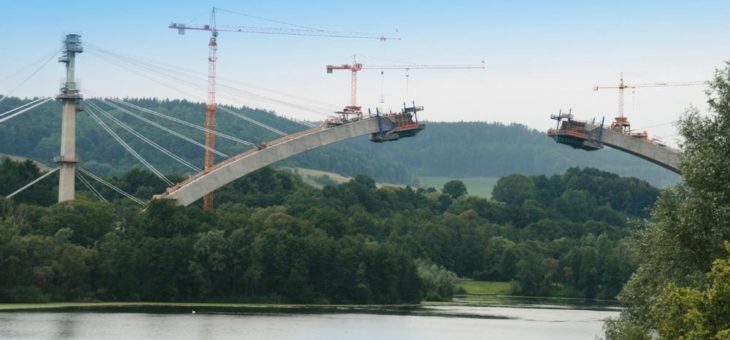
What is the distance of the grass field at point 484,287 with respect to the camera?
108 meters

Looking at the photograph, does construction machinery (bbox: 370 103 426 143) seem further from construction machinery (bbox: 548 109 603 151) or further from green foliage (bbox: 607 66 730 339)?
green foliage (bbox: 607 66 730 339)

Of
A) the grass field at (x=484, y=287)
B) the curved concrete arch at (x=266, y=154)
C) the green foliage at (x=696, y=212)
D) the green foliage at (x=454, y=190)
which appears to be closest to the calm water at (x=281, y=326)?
the curved concrete arch at (x=266, y=154)

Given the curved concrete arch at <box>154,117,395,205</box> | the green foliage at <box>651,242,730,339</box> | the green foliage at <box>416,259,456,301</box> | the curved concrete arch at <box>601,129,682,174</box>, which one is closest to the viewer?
the green foliage at <box>651,242,730,339</box>

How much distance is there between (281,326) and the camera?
202ft

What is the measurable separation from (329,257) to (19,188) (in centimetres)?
1996

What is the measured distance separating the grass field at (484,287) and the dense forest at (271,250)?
1.08 meters

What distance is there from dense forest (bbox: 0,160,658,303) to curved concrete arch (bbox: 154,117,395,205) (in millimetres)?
1595

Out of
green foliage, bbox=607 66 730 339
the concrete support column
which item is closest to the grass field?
the concrete support column

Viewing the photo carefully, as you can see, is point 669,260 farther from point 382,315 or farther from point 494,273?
point 494,273

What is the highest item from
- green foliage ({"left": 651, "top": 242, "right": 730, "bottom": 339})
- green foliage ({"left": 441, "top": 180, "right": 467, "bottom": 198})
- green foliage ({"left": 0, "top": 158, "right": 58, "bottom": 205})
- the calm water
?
green foliage ({"left": 441, "top": 180, "right": 467, "bottom": 198})

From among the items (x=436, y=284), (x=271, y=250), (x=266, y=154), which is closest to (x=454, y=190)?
(x=436, y=284)

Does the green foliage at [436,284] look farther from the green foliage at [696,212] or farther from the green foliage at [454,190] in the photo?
the green foliage at [454,190]

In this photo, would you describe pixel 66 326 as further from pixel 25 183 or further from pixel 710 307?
pixel 25 183

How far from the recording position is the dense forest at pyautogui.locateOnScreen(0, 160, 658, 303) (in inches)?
2968
